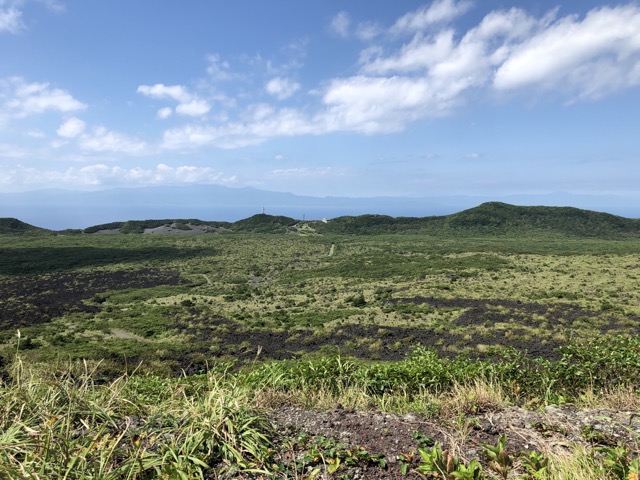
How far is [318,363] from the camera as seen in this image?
23.2 ft

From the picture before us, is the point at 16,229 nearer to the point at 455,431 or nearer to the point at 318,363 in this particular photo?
the point at 318,363

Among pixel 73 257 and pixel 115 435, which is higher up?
pixel 115 435

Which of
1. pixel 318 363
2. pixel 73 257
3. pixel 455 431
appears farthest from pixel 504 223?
pixel 455 431

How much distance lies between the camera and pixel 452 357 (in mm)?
15344

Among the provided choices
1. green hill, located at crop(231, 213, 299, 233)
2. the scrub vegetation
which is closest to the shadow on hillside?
the scrub vegetation

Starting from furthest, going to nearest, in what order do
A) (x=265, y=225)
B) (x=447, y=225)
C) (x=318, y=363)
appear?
(x=265, y=225) < (x=447, y=225) < (x=318, y=363)

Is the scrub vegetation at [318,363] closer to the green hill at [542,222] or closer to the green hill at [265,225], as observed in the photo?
the green hill at [265,225]

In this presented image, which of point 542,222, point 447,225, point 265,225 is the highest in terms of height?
point 542,222

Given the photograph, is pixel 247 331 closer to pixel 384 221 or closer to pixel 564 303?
pixel 564 303

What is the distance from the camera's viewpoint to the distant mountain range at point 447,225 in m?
89.1

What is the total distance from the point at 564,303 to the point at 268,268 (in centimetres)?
3659

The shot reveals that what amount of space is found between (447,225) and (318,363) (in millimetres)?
96516

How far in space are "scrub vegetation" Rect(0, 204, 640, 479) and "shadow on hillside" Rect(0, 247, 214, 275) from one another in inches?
16.2

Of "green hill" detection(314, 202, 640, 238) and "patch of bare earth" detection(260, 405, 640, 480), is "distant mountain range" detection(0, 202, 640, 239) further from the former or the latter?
"patch of bare earth" detection(260, 405, 640, 480)
